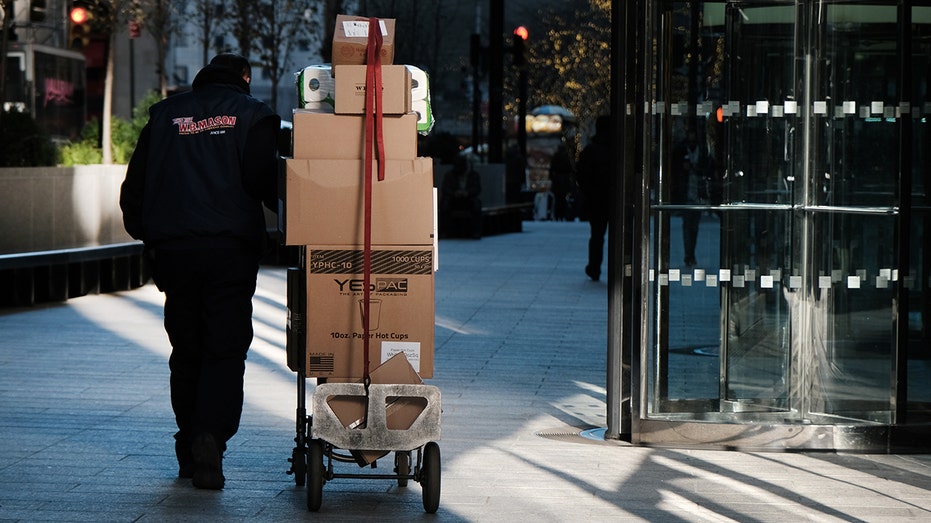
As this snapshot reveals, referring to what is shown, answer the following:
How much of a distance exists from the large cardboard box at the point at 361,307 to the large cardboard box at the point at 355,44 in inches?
29.5

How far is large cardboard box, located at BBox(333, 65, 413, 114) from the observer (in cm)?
596

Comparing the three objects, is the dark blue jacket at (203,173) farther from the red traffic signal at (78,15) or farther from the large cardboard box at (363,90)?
the red traffic signal at (78,15)

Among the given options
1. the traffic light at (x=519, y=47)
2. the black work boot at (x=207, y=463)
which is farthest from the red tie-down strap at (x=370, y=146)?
the traffic light at (x=519, y=47)

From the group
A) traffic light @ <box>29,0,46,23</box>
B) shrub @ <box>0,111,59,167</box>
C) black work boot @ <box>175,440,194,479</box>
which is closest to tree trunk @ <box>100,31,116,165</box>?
traffic light @ <box>29,0,46,23</box>

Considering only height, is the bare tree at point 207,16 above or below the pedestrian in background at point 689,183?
above

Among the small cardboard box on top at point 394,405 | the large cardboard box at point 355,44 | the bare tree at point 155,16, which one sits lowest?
the small cardboard box on top at point 394,405

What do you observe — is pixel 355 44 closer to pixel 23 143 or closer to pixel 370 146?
pixel 370 146

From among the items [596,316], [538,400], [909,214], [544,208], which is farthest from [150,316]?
[544,208]

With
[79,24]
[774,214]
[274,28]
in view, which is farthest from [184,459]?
[274,28]

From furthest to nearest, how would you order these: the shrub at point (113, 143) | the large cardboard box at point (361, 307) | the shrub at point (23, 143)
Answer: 1. the shrub at point (113, 143)
2. the shrub at point (23, 143)
3. the large cardboard box at point (361, 307)

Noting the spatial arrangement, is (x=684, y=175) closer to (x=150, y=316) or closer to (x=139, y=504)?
(x=139, y=504)

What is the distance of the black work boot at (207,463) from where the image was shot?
6.29 meters

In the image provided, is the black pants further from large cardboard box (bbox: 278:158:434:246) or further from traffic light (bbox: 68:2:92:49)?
traffic light (bbox: 68:2:92:49)

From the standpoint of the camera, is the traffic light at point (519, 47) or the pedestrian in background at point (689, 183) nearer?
the pedestrian in background at point (689, 183)
